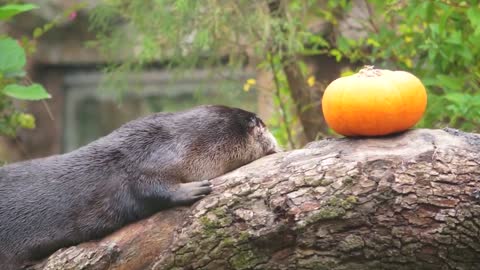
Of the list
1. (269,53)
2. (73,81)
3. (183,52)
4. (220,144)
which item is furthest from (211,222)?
(73,81)

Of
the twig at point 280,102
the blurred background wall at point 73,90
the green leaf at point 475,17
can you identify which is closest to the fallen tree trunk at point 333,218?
the green leaf at point 475,17

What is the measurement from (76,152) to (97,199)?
283 millimetres

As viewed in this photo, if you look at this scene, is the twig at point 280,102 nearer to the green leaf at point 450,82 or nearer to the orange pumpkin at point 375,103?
the green leaf at point 450,82

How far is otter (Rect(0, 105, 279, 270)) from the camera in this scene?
3020 millimetres

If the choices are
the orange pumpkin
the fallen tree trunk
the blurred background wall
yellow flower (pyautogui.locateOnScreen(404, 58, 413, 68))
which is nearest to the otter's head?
the fallen tree trunk

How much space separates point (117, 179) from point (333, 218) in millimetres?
867

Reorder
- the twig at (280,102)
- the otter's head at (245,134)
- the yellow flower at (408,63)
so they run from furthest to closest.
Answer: the twig at (280,102), the yellow flower at (408,63), the otter's head at (245,134)

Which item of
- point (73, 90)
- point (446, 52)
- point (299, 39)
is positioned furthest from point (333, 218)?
point (73, 90)

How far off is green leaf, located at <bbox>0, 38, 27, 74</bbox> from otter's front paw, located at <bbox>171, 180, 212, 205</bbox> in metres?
1.48

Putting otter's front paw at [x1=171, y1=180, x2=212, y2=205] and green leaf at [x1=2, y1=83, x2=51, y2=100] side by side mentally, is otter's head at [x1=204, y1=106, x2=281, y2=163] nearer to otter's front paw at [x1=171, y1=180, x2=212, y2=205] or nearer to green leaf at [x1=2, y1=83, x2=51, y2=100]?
otter's front paw at [x1=171, y1=180, x2=212, y2=205]

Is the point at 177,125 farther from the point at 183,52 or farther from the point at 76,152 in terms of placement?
the point at 183,52

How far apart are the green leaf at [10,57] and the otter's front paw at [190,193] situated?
1.48 m

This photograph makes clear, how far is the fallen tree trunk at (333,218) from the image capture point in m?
2.73

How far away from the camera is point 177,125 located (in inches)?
126
